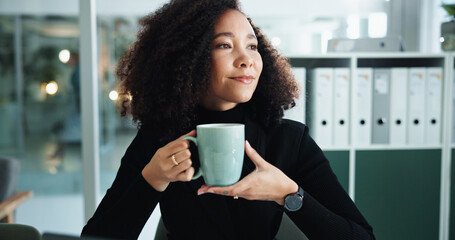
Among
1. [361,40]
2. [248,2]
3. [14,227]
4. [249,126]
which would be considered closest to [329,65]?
[361,40]

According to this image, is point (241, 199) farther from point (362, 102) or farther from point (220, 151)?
point (362, 102)

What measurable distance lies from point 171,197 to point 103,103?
194 cm

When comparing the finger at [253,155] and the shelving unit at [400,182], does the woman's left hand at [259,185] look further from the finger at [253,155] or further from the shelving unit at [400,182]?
the shelving unit at [400,182]

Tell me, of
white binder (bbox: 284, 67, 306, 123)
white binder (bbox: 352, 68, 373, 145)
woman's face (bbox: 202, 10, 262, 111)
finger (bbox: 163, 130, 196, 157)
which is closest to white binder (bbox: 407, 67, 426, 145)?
white binder (bbox: 352, 68, 373, 145)

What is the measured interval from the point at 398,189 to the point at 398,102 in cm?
47

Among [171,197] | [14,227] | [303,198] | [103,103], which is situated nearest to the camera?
[14,227]

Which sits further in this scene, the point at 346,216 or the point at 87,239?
the point at 346,216

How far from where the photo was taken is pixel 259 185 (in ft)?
2.43

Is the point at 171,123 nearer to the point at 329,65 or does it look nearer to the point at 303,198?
the point at 303,198

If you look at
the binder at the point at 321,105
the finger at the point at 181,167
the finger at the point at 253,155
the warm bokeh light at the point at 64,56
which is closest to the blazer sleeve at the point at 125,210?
the finger at the point at 181,167

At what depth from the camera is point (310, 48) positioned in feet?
8.29

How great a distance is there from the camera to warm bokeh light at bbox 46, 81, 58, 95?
2.86 metres

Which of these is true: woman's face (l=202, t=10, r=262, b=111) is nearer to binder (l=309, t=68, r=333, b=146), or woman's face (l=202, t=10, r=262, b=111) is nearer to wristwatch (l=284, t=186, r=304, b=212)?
wristwatch (l=284, t=186, r=304, b=212)

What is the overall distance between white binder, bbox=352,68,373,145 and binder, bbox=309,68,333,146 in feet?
0.42
